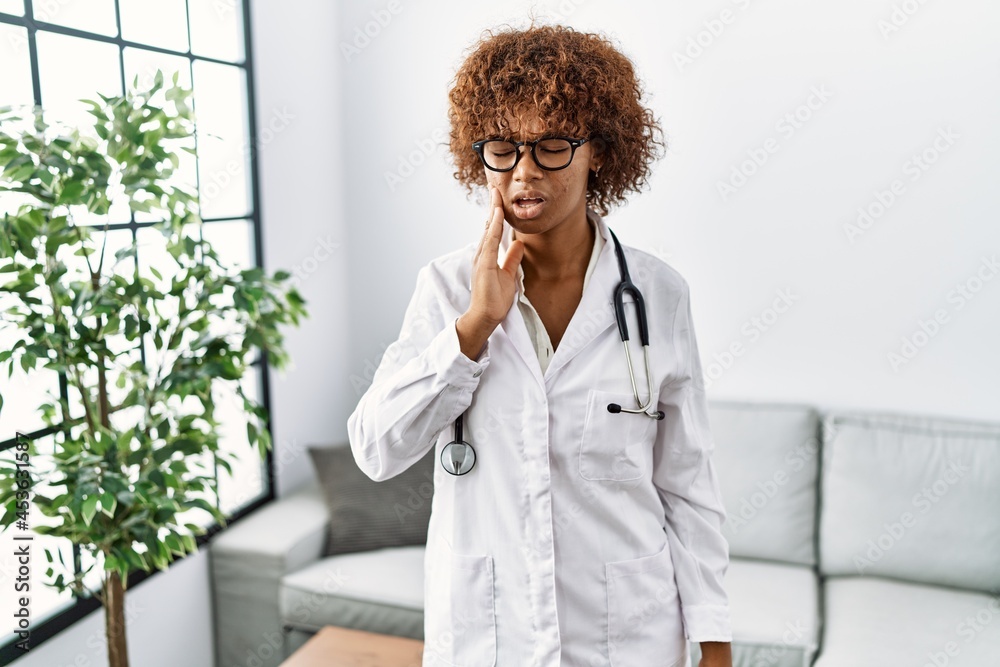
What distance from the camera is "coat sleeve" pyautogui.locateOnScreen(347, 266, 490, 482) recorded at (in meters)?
1.10

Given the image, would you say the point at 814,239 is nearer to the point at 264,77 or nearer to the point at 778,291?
the point at 778,291

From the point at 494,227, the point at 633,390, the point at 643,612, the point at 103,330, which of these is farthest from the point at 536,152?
the point at 103,330

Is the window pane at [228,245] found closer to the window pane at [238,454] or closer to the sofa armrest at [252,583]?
the window pane at [238,454]

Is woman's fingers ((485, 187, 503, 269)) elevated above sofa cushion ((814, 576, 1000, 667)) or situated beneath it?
elevated above

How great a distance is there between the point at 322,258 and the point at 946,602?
2.32m

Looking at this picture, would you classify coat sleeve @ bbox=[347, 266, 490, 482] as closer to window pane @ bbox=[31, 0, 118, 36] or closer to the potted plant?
the potted plant

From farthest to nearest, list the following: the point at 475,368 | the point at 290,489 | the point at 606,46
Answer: the point at 290,489 < the point at 606,46 < the point at 475,368

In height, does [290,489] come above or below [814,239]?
below

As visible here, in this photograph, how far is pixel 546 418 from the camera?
1.15 meters

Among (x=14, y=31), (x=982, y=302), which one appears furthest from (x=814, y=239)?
(x=14, y=31)

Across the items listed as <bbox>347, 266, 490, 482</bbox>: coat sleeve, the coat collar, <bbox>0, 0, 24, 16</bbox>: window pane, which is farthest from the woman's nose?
<bbox>0, 0, 24, 16</bbox>: window pane

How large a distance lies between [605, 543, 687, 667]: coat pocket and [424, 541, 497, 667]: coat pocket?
179mm

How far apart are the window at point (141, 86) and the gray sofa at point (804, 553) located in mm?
277

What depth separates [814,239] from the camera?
265 cm
